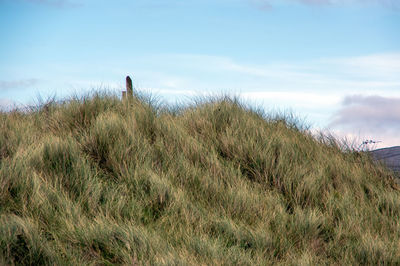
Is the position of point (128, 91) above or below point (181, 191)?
above

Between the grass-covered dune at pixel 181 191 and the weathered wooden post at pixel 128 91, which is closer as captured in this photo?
the grass-covered dune at pixel 181 191

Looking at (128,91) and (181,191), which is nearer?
(181,191)

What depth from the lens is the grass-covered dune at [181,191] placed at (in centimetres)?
478

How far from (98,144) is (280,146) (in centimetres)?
302

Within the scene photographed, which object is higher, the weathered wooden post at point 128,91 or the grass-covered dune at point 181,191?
the weathered wooden post at point 128,91

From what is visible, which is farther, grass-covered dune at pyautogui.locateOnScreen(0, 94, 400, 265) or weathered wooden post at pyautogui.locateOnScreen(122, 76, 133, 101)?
weathered wooden post at pyautogui.locateOnScreen(122, 76, 133, 101)

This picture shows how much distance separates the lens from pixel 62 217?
514cm

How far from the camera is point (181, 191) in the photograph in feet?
19.7

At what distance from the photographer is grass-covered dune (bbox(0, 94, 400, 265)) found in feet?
15.7

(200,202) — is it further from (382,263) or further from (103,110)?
(103,110)

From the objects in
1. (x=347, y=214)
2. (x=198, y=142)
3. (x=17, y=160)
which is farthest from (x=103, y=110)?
(x=347, y=214)

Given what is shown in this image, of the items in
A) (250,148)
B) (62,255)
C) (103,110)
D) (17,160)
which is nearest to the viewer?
(62,255)

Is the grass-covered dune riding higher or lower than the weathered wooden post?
lower

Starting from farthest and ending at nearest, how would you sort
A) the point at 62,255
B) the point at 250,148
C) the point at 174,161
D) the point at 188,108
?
the point at 188,108 < the point at 250,148 < the point at 174,161 < the point at 62,255
